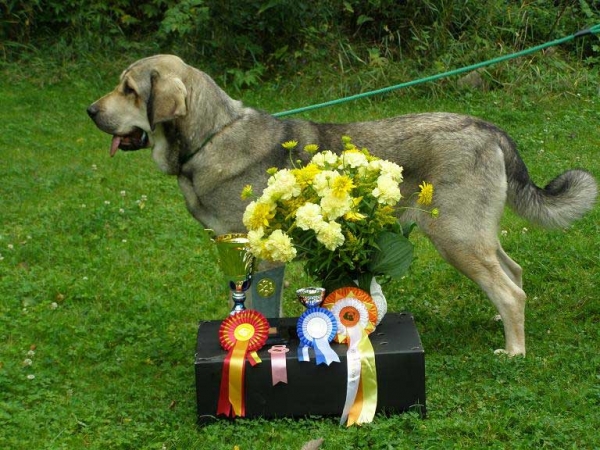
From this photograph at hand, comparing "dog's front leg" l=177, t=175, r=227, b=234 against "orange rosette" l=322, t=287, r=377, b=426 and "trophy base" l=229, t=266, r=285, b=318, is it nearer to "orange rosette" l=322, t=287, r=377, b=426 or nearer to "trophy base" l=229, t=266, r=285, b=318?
"trophy base" l=229, t=266, r=285, b=318

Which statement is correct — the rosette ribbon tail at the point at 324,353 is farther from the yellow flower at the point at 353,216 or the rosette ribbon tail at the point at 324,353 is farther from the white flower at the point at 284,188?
the white flower at the point at 284,188

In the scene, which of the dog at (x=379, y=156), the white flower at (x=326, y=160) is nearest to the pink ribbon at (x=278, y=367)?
the white flower at (x=326, y=160)

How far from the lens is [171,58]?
5551 mm

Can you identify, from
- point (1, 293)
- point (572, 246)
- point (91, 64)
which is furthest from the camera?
point (91, 64)

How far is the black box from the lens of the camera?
448 centimetres

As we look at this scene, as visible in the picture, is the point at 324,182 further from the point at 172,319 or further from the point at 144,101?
the point at 172,319

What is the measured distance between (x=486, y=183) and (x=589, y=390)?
1322 mm

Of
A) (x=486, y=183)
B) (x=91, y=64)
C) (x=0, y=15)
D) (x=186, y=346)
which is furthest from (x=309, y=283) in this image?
(x=0, y=15)

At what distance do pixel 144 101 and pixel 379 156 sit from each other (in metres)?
1.46

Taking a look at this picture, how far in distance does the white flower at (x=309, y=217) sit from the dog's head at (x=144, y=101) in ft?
4.27

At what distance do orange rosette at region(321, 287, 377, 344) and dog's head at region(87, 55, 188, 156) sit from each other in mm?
1541

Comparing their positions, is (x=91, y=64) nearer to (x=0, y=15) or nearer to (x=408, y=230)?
(x=0, y=15)

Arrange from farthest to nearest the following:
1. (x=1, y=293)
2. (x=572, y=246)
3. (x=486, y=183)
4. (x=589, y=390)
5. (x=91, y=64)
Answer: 1. (x=91, y=64)
2. (x=572, y=246)
3. (x=1, y=293)
4. (x=486, y=183)
5. (x=589, y=390)

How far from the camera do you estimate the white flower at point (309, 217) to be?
14.4 feet
